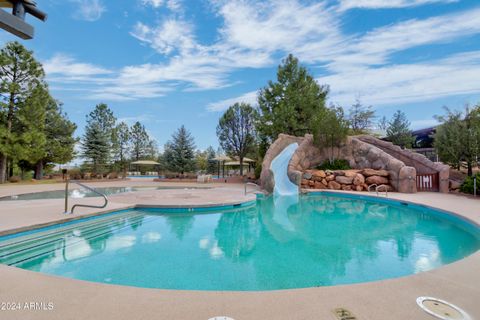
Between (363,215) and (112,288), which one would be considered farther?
(363,215)

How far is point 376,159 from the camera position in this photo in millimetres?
14328

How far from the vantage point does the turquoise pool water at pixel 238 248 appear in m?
3.65

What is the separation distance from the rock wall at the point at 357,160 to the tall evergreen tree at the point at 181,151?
1175cm

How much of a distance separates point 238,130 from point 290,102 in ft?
21.1

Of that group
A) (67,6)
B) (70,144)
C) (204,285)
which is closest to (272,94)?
(67,6)

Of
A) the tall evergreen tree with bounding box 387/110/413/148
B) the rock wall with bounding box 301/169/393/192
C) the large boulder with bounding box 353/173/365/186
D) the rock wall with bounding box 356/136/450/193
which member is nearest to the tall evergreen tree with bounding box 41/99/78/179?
the rock wall with bounding box 301/169/393/192

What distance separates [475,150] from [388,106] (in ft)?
50.0

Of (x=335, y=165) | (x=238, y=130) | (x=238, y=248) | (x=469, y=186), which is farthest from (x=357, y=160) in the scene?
(x=238, y=248)

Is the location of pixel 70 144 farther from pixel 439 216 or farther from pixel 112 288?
pixel 439 216

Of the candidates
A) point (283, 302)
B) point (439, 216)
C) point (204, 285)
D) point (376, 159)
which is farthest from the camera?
point (376, 159)

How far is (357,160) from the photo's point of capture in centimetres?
1559

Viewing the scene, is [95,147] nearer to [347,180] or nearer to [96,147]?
[96,147]

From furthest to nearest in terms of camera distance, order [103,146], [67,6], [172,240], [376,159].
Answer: [103,146], [376,159], [67,6], [172,240]

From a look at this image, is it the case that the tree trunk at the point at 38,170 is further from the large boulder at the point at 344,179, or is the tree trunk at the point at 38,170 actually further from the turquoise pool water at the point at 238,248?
the large boulder at the point at 344,179
